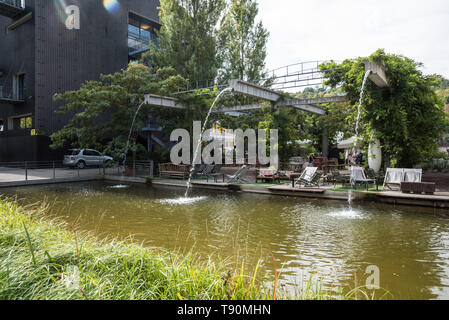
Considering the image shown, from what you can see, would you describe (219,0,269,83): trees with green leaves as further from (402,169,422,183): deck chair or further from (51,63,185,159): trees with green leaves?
(402,169,422,183): deck chair

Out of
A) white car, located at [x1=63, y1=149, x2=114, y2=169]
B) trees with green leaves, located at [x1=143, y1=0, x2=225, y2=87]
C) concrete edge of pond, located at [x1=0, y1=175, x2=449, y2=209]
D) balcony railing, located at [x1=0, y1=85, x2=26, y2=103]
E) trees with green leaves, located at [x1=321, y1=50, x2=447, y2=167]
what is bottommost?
concrete edge of pond, located at [x1=0, y1=175, x2=449, y2=209]

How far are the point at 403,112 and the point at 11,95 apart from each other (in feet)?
93.9

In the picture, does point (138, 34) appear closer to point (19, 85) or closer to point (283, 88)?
point (19, 85)

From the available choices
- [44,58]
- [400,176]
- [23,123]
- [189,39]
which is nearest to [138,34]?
[44,58]

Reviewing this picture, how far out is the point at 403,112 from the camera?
12.5 m

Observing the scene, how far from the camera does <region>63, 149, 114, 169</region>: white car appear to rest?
72.4ft

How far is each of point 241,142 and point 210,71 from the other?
20.8 ft

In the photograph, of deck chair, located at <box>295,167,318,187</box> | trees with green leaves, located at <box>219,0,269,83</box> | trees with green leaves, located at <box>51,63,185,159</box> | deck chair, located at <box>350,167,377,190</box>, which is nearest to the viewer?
deck chair, located at <box>350,167,377,190</box>

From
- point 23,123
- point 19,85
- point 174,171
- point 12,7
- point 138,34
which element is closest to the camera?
point 174,171

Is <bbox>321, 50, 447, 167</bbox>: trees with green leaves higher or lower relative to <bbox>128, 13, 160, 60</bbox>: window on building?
lower

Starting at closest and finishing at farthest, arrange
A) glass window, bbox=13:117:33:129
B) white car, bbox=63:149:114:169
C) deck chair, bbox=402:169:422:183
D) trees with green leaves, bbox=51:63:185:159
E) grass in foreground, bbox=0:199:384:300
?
grass in foreground, bbox=0:199:384:300
deck chair, bbox=402:169:422:183
trees with green leaves, bbox=51:63:185:159
white car, bbox=63:149:114:169
glass window, bbox=13:117:33:129

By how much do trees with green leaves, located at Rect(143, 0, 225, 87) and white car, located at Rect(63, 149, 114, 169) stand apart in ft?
28.4

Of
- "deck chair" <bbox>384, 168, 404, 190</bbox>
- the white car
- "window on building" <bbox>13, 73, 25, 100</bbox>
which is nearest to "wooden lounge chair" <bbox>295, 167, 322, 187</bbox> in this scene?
"deck chair" <bbox>384, 168, 404, 190</bbox>
